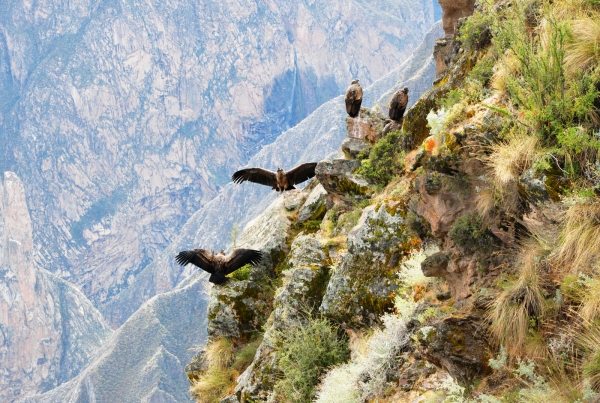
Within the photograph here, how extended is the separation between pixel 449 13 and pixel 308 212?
790 cm

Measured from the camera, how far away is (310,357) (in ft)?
30.1

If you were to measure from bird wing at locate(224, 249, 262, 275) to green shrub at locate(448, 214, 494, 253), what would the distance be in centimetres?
699

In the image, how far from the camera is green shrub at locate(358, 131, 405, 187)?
11441 mm

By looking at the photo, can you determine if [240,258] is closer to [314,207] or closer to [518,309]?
[314,207]

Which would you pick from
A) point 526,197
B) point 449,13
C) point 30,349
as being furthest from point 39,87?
point 526,197

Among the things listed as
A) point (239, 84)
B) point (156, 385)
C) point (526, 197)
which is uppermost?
point (526, 197)

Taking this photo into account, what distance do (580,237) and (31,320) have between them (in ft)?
420

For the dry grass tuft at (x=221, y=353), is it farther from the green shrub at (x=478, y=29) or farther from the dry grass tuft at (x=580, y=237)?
the dry grass tuft at (x=580, y=237)

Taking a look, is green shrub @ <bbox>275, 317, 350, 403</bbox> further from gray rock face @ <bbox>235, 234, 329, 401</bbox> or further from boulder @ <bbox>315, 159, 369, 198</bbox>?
boulder @ <bbox>315, 159, 369, 198</bbox>

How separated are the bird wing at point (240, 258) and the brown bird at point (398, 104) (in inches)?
161

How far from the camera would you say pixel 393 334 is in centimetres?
724

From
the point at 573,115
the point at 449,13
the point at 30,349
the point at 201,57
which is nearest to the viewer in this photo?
the point at 573,115

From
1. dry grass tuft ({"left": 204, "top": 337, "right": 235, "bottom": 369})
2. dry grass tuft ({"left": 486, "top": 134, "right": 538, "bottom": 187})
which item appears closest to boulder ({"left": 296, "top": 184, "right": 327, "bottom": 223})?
dry grass tuft ({"left": 204, "top": 337, "right": 235, "bottom": 369})

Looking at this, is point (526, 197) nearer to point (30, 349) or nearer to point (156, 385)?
point (156, 385)
